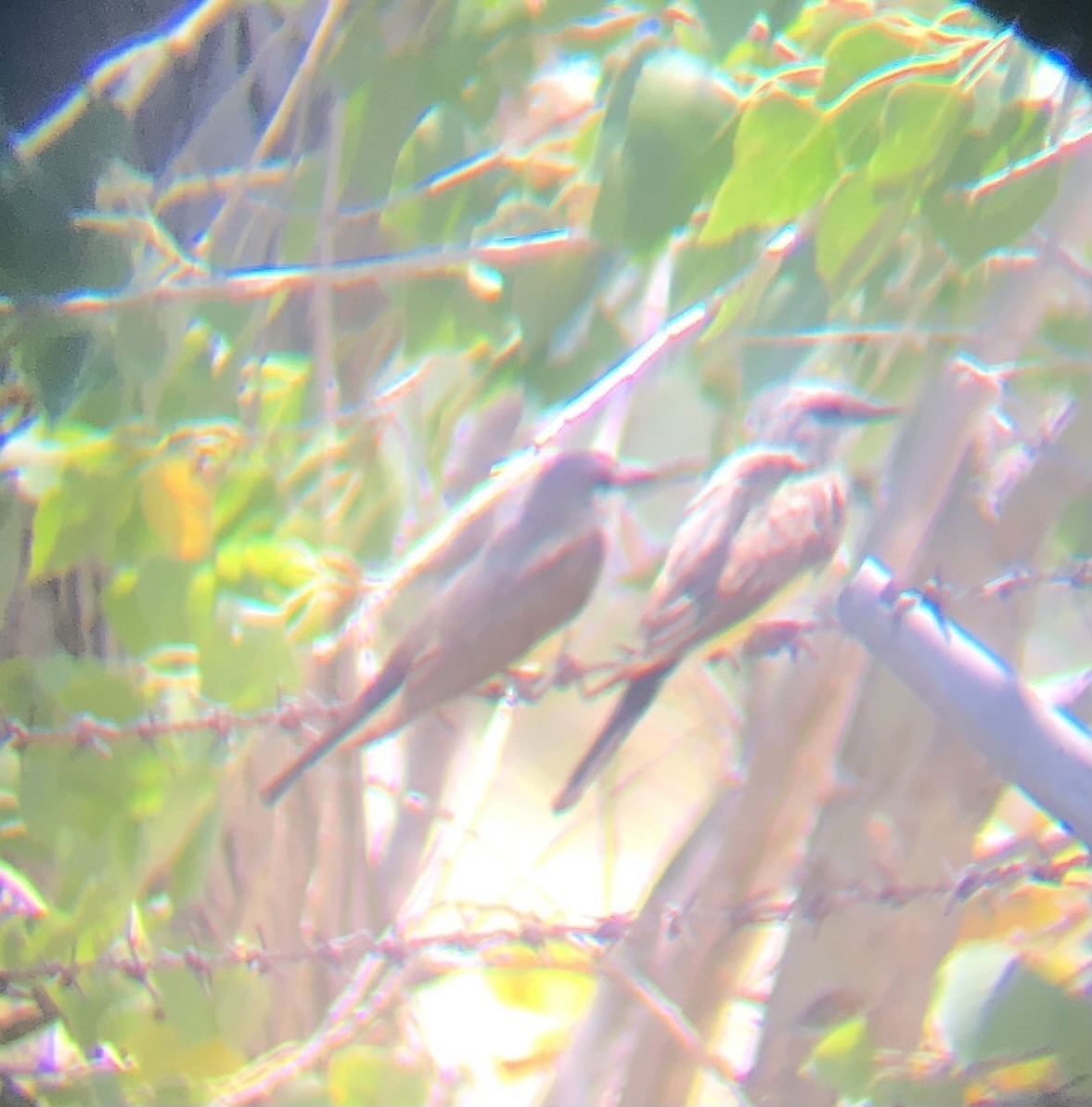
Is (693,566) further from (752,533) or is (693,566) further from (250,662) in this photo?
(250,662)

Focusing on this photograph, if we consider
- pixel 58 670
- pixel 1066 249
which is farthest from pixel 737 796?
pixel 58 670

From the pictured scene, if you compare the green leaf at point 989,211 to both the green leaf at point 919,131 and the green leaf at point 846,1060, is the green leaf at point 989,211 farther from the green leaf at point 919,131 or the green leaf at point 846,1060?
the green leaf at point 846,1060

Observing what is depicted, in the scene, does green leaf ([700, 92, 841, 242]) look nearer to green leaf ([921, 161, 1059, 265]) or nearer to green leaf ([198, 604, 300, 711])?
green leaf ([921, 161, 1059, 265])

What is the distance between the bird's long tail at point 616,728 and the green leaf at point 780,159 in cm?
34

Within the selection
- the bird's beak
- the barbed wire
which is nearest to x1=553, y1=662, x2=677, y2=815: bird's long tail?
the barbed wire

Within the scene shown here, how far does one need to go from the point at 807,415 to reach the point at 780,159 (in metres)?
0.19

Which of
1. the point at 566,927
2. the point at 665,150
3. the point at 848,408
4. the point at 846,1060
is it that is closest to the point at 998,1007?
the point at 846,1060

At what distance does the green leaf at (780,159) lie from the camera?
0.73 metres

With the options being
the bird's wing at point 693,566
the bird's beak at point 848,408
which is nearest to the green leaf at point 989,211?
the bird's beak at point 848,408

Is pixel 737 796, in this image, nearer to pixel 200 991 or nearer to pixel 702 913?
pixel 702 913

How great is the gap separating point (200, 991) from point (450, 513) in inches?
18.8

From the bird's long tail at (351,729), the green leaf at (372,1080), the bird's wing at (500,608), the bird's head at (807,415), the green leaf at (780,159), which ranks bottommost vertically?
the green leaf at (372,1080)

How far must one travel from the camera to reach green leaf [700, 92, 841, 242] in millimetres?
730

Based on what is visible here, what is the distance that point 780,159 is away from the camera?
731 millimetres
